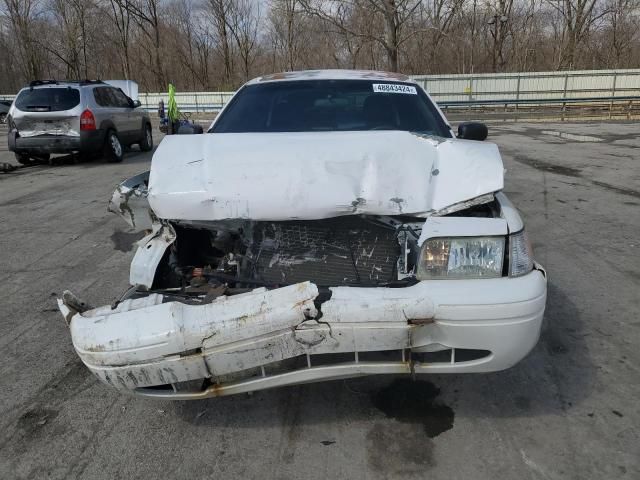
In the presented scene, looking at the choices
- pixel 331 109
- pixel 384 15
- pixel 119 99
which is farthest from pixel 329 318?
pixel 384 15

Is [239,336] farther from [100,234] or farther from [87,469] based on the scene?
[100,234]

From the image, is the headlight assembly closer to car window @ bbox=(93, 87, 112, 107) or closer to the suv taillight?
the suv taillight

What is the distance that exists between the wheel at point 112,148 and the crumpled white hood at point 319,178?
9348 mm

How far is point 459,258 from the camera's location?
2.17m

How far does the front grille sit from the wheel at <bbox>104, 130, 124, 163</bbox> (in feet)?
32.3

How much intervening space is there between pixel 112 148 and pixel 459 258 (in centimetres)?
1075

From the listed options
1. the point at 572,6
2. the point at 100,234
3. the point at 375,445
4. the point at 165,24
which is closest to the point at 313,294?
the point at 375,445

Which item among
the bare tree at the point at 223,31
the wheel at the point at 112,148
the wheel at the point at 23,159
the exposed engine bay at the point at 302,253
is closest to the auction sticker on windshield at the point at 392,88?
the exposed engine bay at the point at 302,253

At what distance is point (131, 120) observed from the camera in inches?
494

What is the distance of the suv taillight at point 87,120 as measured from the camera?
34.3ft

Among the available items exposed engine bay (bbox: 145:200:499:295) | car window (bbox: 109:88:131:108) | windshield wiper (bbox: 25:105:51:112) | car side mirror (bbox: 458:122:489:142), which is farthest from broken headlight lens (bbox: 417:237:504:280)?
car window (bbox: 109:88:131:108)

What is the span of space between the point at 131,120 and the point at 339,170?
37.3ft

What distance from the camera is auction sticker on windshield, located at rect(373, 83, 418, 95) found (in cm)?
401

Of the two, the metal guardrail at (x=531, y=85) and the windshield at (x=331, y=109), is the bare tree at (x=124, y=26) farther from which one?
the windshield at (x=331, y=109)
